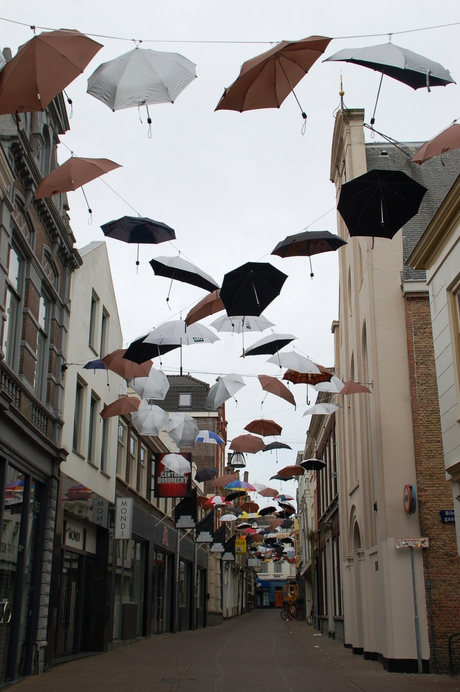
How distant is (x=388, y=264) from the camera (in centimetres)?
→ 1852

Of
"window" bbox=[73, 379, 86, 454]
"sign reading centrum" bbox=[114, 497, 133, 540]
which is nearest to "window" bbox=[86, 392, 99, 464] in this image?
"window" bbox=[73, 379, 86, 454]

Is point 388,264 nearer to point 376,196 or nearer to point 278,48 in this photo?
point 376,196

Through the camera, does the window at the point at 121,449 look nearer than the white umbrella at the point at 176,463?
Yes

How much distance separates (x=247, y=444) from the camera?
75.5 ft

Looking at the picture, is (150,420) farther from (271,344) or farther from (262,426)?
(271,344)

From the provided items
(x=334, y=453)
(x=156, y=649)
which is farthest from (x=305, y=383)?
(x=334, y=453)

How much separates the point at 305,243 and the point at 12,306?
5.64 metres

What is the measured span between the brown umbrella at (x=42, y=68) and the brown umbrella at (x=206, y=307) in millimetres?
5645

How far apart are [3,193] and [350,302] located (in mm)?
14020

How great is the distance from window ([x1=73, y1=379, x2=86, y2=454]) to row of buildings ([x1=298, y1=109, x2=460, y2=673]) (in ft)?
24.3

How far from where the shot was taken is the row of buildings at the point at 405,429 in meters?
12.9

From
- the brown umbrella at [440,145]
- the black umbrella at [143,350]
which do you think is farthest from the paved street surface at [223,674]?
the brown umbrella at [440,145]

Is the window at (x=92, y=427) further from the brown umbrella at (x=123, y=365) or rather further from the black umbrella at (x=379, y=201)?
the black umbrella at (x=379, y=201)

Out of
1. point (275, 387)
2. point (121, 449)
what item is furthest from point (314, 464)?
point (275, 387)
